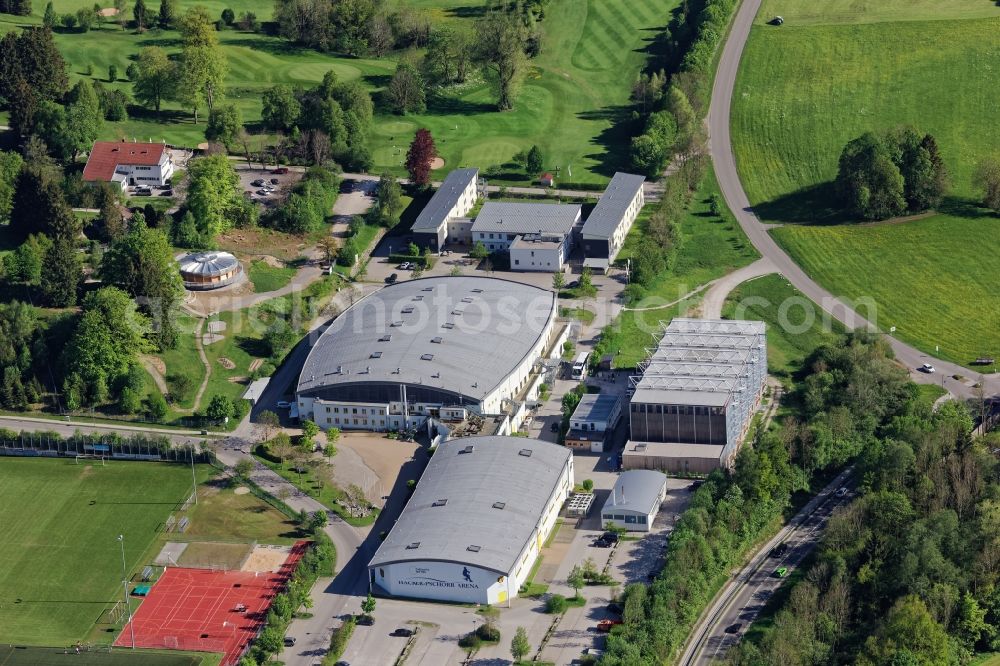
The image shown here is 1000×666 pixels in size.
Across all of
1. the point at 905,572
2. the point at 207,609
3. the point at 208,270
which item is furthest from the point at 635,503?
the point at 208,270

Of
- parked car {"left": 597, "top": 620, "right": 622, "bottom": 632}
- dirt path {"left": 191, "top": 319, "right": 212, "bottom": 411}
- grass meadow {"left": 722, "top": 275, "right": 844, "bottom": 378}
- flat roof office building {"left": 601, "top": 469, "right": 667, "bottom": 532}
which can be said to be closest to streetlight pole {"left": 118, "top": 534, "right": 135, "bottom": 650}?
dirt path {"left": 191, "top": 319, "right": 212, "bottom": 411}

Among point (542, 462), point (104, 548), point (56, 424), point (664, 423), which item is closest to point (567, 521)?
point (542, 462)

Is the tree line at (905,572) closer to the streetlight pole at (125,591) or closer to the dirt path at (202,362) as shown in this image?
the streetlight pole at (125,591)

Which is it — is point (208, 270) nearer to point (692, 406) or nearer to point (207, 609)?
point (207, 609)

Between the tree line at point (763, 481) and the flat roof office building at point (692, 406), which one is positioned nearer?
the tree line at point (763, 481)

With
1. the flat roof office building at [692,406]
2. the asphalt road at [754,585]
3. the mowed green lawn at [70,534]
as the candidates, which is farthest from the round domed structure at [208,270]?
the asphalt road at [754,585]

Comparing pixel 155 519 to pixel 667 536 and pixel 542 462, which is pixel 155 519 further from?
pixel 667 536

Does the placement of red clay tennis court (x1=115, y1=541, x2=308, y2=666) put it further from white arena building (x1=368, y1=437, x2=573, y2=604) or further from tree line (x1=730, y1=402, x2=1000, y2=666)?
tree line (x1=730, y1=402, x2=1000, y2=666)
